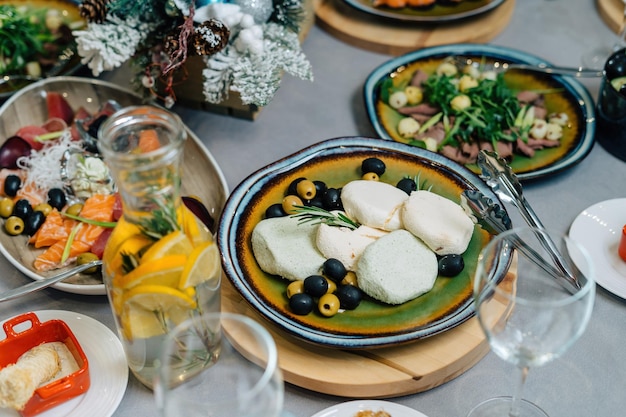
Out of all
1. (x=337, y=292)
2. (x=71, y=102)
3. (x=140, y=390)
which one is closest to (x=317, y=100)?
(x=71, y=102)

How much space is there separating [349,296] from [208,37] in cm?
55

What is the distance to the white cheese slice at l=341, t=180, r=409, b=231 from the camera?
1.03 metres

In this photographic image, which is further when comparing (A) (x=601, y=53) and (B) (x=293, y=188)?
(A) (x=601, y=53)

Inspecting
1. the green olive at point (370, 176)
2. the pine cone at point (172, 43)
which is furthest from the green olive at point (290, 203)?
the pine cone at point (172, 43)

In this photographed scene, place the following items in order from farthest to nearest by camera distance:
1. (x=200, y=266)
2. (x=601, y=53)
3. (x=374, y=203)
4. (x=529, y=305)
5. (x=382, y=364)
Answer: (x=601, y=53) < (x=374, y=203) < (x=382, y=364) < (x=200, y=266) < (x=529, y=305)

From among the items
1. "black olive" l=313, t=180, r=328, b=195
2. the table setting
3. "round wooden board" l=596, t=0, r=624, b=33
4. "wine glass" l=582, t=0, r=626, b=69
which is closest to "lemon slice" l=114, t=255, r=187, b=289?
the table setting

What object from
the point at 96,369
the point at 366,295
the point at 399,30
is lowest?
the point at 96,369

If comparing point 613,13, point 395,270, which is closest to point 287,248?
point 395,270

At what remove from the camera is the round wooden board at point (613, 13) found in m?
1.70

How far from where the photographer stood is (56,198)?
3.94 ft

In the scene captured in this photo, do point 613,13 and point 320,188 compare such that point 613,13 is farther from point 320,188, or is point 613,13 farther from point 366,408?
point 366,408

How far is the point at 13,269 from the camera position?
3.72 ft

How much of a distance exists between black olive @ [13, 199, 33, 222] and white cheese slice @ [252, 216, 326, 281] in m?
0.44

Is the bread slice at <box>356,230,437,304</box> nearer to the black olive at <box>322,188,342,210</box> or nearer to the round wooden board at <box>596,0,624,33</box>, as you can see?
the black olive at <box>322,188,342,210</box>
